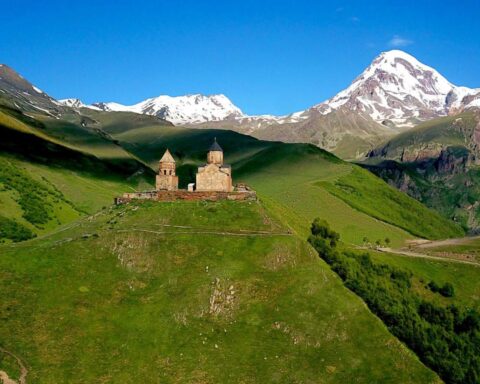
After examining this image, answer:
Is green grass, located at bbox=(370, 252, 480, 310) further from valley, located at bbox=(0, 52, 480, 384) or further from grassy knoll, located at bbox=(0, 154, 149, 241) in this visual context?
grassy knoll, located at bbox=(0, 154, 149, 241)

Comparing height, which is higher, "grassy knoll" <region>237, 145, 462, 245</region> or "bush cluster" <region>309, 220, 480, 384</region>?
"grassy knoll" <region>237, 145, 462, 245</region>

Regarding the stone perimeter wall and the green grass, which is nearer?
the stone perimeter wall

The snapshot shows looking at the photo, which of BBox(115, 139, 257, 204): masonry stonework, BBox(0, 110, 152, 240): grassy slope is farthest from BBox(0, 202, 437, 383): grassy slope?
BBox(0, 110, 152, 240): grassy slope

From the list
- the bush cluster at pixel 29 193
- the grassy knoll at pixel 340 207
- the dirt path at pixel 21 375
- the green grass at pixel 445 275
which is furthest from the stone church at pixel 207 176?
the dirt path at pixel 21 375

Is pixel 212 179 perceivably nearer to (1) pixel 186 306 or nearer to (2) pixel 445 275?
(1) pixel 186 306

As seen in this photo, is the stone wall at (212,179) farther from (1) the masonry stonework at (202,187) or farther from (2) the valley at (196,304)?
(2) the valley at (196,304)
